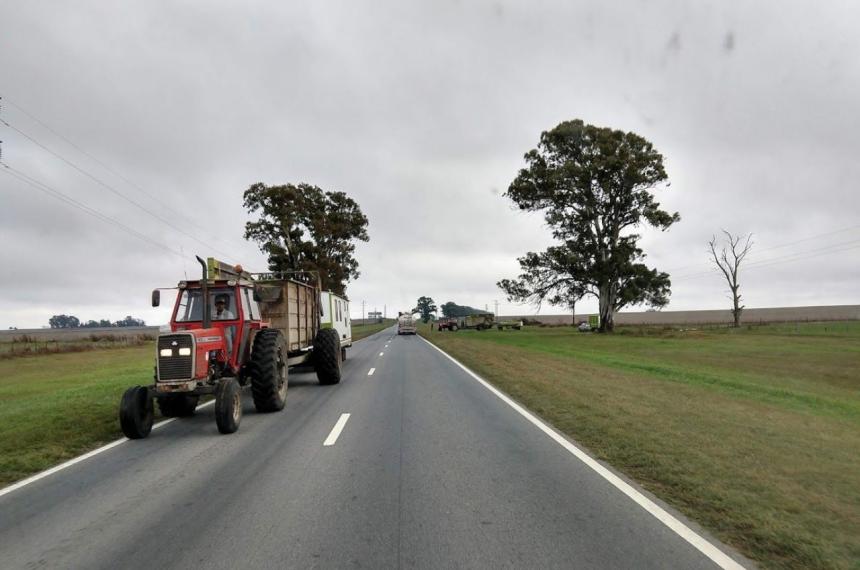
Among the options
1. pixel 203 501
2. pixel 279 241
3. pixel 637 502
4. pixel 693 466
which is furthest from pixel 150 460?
pixel 279 241

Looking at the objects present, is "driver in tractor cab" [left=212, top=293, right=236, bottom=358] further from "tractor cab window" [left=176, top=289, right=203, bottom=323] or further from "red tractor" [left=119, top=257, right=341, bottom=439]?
"tractor cab window" [left=176, top=289, right=203, bottom=323]

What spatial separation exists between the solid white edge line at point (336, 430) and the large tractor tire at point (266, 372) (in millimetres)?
1514

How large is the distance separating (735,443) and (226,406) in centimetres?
A: 755

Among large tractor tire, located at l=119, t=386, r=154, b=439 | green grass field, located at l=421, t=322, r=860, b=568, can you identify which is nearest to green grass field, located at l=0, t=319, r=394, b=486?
large tractor tire, located at l=119, t=386, r=154, b=439

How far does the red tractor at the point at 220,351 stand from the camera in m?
8.47

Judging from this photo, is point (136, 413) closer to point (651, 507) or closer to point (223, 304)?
point (223, 304)

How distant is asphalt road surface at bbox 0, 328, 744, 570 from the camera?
390 cm

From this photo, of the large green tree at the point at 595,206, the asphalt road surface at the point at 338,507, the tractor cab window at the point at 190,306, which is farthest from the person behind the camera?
the large green tree at the point at 595,206

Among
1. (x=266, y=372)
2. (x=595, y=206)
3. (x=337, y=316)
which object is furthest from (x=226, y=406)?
(x=595, y=206)

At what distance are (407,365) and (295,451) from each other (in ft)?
42.3

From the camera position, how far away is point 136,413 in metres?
8.25

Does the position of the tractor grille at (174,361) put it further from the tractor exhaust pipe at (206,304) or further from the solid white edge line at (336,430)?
the solid white edge line at (336,430)

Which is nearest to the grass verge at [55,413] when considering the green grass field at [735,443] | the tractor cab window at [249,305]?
the tractor cab window at [249,305]

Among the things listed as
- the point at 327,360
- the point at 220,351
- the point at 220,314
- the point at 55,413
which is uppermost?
the point at 220,314
